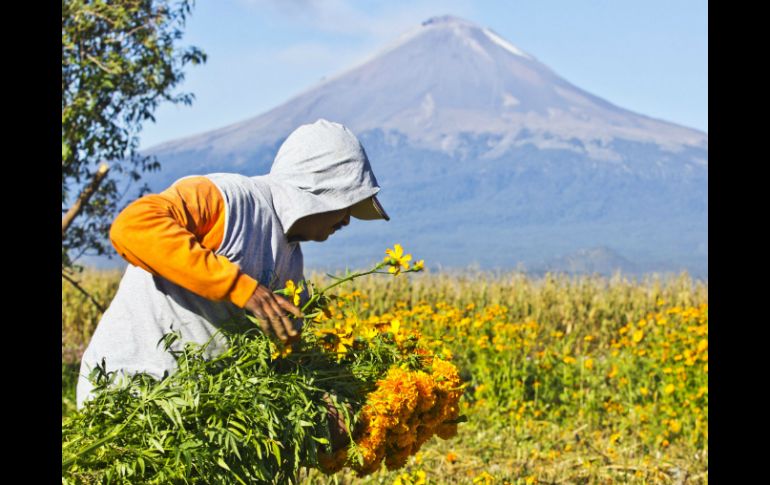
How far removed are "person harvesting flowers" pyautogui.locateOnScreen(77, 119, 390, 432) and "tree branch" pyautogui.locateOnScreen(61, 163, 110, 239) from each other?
16.4 ft

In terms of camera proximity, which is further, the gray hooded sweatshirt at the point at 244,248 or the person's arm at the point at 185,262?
the gray hooded sweatshirt at the point at 244,248

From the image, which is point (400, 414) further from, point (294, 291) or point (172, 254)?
point (172, 254)

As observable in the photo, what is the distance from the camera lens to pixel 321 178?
8.27 ft

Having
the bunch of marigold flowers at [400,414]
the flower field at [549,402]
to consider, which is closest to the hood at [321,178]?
the flower field at [549,402]

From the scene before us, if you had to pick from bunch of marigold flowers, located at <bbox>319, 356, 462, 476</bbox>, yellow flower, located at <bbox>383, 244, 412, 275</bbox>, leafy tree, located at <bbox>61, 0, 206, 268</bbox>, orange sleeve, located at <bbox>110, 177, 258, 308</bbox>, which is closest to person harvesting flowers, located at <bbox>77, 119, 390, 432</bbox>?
orange sleeve, located at <bbox>110, 177, 258, 308</bbox>

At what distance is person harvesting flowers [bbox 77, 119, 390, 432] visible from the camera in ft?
7.26

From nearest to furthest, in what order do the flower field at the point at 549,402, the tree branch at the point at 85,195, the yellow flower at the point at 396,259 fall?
the yellow flower at the point at 396,259
the flower field at the point at 549,402
the tree branch at the point at 85,195

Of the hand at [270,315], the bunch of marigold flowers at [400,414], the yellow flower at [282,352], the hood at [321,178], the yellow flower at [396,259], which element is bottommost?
the bunch of marigold flowers at [400,414]

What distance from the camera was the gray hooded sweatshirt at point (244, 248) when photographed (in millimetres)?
2410

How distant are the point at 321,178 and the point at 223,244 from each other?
34 cm

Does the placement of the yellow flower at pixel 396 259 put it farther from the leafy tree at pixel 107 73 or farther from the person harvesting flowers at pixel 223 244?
the leafy tree at pixel 107 73

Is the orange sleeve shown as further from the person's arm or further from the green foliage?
the green foliage

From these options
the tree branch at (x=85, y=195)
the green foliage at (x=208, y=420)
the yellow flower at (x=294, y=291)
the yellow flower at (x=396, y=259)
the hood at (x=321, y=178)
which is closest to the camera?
the green foliage at (x=208, y=420)
